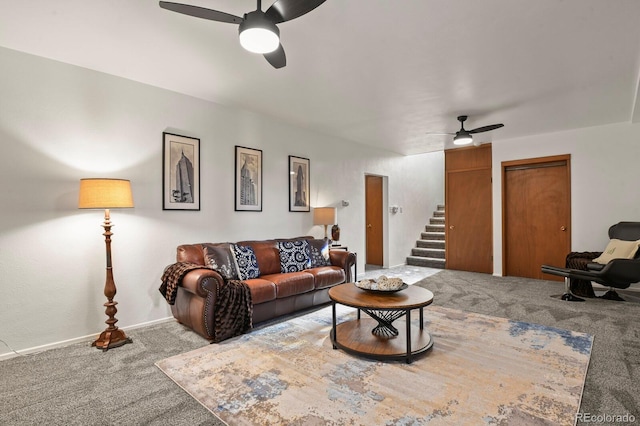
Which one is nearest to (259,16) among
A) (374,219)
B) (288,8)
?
(288,8)

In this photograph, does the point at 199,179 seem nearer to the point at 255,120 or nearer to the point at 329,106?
the point at 255,120

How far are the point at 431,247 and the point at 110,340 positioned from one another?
22.2ft

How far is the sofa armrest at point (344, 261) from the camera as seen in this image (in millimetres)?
4559

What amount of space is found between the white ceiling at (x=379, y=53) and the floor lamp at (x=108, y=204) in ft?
3.78

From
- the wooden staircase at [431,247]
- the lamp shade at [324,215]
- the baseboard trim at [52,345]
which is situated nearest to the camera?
the baseboard trim at [52,345]

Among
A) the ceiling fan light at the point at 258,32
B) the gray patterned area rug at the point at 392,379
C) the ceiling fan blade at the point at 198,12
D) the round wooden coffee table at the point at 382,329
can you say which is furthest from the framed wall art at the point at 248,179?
the ceiling fan blade at the point at 198,12

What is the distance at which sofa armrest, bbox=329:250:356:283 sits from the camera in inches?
179

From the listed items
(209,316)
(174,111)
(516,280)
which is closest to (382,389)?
(209,316)

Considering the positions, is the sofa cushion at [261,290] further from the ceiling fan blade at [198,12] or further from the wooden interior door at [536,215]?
the wooden interior door at [536,215]

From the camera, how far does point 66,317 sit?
304 cm

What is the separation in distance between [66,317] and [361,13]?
359 cm

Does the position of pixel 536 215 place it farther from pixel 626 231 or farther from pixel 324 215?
pixel 324 215

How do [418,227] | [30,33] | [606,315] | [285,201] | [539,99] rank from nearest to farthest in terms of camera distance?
[30,33] < [606,315] < [539,99] < [285,201] < [418,227]

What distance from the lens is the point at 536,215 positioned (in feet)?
19.6
